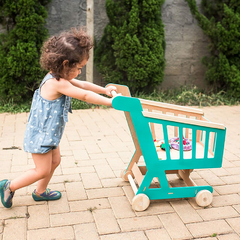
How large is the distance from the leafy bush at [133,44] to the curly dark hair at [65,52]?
369cm

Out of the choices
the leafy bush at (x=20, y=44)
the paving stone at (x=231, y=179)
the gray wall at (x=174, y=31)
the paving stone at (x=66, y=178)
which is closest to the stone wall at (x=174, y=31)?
the gray wall at (x=174, y=31)

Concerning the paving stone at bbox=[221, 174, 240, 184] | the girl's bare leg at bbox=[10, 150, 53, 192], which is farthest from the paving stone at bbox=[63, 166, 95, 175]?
the paving stone at bbox=[221, 174, 240, 184]

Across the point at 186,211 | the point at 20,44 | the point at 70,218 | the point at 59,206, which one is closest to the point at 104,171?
the point at 59,206

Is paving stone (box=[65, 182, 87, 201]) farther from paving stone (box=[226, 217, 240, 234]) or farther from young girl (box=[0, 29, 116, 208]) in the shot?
paving stone (box=[226, 217, 240, 234])

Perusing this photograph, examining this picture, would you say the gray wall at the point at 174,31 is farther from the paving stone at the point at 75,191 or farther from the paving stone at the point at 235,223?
the paving stone at the point at 235,223

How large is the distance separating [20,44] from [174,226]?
14.2 ft

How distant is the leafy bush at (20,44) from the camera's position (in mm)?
5367

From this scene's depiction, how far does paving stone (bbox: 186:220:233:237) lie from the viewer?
2.26 m

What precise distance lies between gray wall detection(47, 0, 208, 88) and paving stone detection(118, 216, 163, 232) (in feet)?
14.6

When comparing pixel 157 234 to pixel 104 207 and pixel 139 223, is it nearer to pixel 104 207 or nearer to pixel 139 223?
pixel 139 223

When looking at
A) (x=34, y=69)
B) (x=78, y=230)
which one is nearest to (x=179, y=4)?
(x=34, y=69)

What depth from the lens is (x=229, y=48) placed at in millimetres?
6211

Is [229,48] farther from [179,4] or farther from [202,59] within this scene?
[179,4]

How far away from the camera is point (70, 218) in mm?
2412
